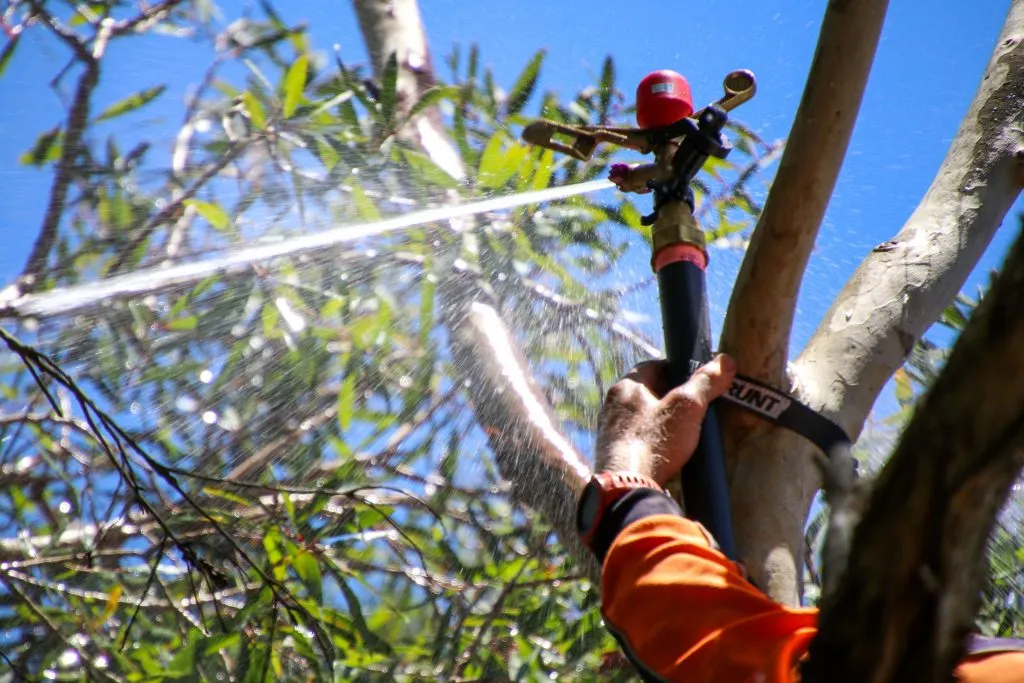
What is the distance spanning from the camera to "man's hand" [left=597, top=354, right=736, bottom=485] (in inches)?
43.6

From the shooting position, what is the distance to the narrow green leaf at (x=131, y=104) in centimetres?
280

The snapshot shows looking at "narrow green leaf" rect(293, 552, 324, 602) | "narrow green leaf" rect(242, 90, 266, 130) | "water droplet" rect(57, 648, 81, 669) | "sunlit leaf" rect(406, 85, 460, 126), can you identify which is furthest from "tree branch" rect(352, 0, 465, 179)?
"water droplet" rect(57, 648, 81, 669)

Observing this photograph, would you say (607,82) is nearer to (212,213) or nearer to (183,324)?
(212,213)

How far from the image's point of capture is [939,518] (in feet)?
1.75

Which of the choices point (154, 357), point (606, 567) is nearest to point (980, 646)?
point (606, 567)

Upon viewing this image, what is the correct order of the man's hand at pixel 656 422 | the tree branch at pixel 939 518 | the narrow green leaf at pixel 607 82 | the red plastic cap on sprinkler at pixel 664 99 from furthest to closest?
1. the narrow green leaf at pixel 607 82
2. the red plastic cap on sprinkler at pixel 664 99
3. the man's hand at pixel 656 422
4. the tree branch at pixel 939 518

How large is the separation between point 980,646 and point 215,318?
2.20 m

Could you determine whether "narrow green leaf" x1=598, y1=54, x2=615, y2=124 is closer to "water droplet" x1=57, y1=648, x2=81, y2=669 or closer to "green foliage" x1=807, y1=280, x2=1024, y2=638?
"green foliage" x1=807, y1=280, x2=1024, y2=638

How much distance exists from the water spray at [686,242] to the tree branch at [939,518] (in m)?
0.48

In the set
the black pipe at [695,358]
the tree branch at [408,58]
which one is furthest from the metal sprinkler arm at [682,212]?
the tree branch at [408,58]

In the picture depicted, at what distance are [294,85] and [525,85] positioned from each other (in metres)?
0.65

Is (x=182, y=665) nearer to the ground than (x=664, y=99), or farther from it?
nearer to the ground

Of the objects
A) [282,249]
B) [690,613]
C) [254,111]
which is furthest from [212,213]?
[690,613]

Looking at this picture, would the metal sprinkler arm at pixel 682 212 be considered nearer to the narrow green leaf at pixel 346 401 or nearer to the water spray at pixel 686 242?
the water spray at pixel 686 242
